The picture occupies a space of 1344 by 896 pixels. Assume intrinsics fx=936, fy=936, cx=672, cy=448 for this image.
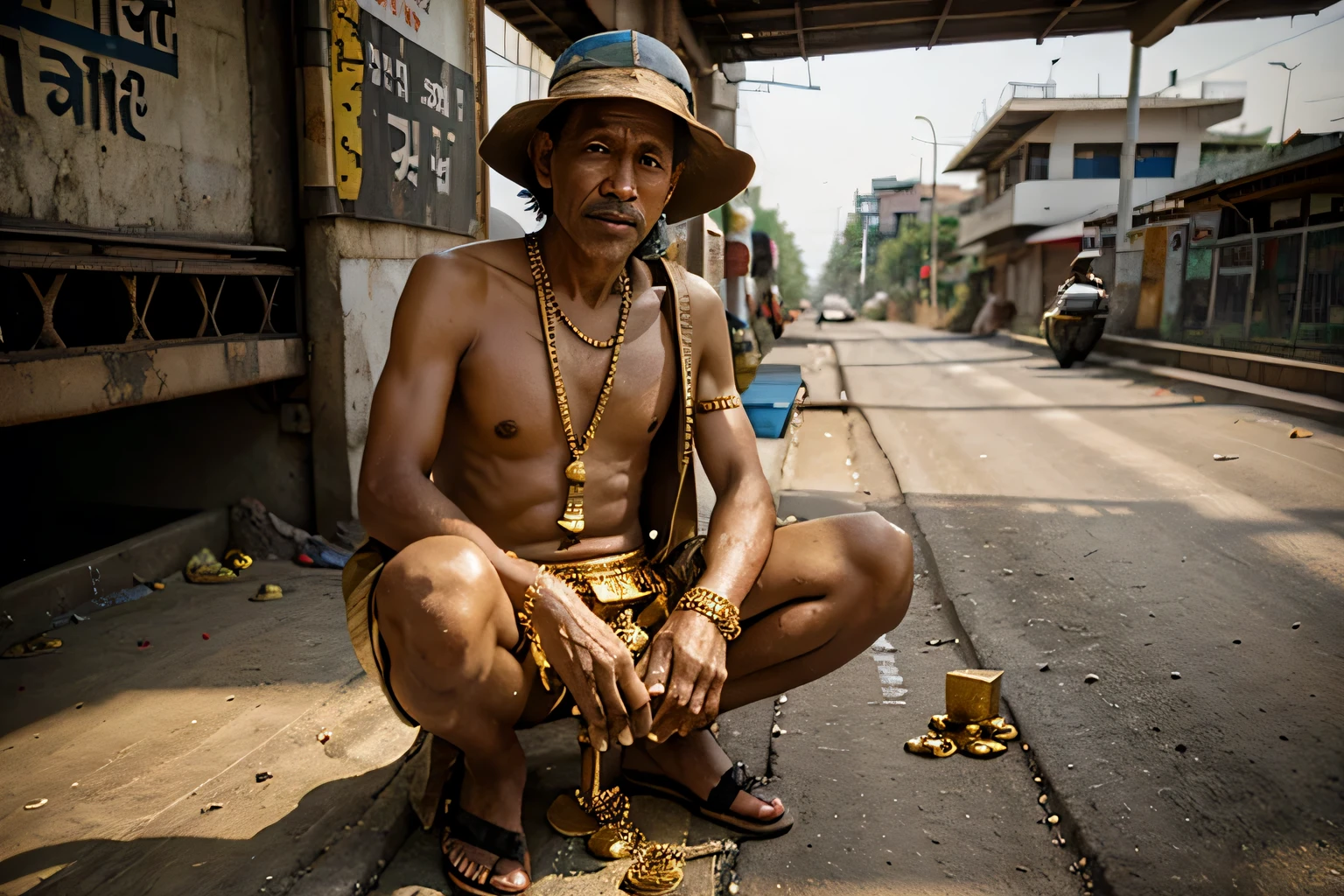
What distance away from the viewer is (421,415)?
2051 mm

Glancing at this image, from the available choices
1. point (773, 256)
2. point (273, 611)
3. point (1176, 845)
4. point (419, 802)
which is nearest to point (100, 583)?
point (273, 611)

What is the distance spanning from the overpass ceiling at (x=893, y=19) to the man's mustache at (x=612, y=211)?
7.01 metres

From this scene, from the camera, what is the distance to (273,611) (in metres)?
3.88

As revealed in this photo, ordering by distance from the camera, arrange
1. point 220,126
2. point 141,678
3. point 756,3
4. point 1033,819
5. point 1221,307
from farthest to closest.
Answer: point 1221,307 < point 756,3 < point 220,126 < point 141,678 < point 1033,819

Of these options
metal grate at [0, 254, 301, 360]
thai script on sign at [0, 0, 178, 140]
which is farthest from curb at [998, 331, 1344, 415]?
thai script on sign at [0, 0, 178, 140]

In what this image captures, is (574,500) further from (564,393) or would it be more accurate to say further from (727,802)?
(727,802)

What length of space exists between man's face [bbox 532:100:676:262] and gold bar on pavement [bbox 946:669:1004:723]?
5.15 ft

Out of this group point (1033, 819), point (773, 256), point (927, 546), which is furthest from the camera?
point (773, 256)

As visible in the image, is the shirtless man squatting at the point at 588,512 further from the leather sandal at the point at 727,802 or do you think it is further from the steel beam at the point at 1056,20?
the steel beam at the point at 1056,20

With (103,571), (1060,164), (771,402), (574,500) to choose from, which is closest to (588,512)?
(574,500)

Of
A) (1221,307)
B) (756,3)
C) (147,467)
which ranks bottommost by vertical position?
(147,467)

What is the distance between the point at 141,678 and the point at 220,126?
8.38ft

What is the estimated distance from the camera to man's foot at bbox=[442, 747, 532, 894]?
6.32ft

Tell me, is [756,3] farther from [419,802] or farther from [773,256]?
[773,256]
